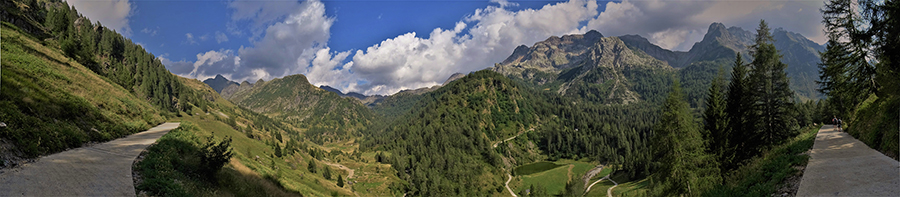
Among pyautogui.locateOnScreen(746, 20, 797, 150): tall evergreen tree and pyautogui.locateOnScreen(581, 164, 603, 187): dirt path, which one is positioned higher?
pyautogui.locateOnScreen(746, 20, 797, 150): tall evergreen tree

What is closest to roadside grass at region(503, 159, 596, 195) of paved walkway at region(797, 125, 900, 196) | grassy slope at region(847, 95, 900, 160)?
grassy slope at region(847, 95, 900, 160)

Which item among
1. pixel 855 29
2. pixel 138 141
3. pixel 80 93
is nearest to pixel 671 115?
pixel 855 29

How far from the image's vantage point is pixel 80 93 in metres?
31.7

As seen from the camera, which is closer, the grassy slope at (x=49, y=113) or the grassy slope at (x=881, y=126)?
the grassy slope at (x=49, y=113)

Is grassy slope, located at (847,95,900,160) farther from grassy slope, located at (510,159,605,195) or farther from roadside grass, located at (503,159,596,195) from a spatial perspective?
grassy slope, located at (510,159,605,195)

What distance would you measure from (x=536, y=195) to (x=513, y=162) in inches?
3394

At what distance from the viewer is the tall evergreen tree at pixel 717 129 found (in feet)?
116

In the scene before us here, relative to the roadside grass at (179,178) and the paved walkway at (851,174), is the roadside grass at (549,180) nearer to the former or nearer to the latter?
the paved walkway at (851,174)

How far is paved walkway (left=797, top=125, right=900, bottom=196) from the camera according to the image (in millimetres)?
13347

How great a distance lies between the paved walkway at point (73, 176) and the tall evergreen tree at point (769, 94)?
5748 cm

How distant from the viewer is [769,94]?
39.5 meters

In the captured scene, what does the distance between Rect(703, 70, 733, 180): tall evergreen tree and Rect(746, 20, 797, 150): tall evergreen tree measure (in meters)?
5.28

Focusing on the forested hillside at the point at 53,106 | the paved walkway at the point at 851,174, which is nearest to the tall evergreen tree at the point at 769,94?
the paved walkway at the point at 851,174

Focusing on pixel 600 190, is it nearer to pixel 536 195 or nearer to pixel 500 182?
pixel 536 195
